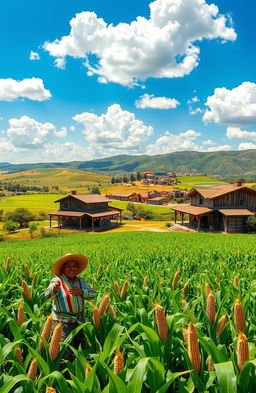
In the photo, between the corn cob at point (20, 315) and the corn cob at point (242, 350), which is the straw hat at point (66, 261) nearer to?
the corn cob at point (20, 315)

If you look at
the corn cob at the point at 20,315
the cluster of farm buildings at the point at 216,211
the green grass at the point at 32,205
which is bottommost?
the green grass at the point at 32,205

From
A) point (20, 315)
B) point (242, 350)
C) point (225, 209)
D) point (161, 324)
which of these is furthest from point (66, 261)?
point (225, 209)

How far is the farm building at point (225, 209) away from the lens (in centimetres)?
4109

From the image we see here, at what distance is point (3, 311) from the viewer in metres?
3.71

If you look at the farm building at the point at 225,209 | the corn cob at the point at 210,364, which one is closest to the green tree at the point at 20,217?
the farm building at the point at 225,209

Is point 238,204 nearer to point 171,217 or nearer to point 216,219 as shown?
point 216,219

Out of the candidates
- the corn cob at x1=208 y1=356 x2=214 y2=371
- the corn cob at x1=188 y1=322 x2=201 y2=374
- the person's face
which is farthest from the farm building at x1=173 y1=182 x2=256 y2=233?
Result: the corn cob at x1=188 y1=322 x2=201 y2=374

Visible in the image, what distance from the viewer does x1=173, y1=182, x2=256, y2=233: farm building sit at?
41094 millimetres

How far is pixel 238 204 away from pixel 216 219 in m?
4.43

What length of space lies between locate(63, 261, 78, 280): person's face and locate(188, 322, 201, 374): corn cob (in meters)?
2.57

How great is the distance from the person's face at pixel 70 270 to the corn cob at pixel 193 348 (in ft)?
8.45

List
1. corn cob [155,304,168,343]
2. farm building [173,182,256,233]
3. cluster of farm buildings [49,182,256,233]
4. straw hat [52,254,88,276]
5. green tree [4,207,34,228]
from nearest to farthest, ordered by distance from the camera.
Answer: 1. corn cob [155,304,168,343]
2. straw hat [52,254,88,276]
3. farm building [173,182,256,233]
4. cluster of farm buildings [49,182,256,233]
5. green tree [4,207,34,228]

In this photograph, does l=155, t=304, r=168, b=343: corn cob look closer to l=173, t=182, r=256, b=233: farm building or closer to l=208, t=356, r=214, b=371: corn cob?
l=208, t=356, r=214, b=371: corn cob

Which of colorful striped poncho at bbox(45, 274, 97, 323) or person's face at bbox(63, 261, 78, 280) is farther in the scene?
person's face at bbox(63, 261, 78, 280)
